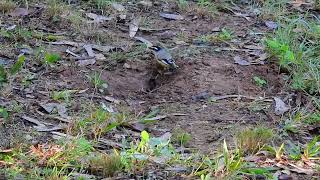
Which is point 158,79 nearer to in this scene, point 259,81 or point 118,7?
point 259,81

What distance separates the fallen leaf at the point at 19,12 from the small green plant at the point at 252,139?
2579mm

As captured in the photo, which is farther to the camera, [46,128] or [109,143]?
[46,128]

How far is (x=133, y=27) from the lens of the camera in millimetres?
5457

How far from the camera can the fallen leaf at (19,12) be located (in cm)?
538

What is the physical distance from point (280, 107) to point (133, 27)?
5.74ft

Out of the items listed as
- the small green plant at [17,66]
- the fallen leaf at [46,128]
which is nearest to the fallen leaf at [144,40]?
the small green plant at [17,66]

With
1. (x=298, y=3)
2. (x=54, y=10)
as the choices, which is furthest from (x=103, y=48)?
(x=298, y=3)

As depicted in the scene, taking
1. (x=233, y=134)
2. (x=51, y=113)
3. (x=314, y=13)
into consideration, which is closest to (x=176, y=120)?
(x=233, y=134)

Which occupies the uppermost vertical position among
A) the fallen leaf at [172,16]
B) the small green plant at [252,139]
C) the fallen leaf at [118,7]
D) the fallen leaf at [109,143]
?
the small green plant at [252,139]

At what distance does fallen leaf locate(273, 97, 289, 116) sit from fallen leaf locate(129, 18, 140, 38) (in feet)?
4.98

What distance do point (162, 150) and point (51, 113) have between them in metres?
0.83

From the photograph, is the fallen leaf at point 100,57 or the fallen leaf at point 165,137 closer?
the fallen leaf at point 165,137

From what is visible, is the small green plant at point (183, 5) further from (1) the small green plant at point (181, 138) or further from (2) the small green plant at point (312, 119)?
(1) the small green plant at point (181, 138)

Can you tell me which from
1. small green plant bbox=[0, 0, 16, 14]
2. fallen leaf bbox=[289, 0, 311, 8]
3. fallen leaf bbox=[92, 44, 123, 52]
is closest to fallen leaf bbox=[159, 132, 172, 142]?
fallen leaf bbox=[92, 44, 123, 52]
